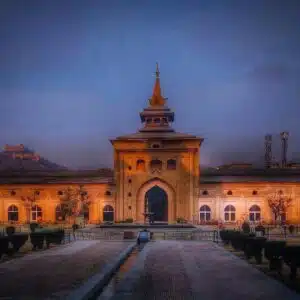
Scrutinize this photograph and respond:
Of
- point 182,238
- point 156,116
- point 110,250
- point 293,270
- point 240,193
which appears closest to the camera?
point 293,270

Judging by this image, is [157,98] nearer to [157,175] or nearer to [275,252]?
[157,175]

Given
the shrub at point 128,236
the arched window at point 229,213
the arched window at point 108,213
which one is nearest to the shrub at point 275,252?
the shrub at point 128,236

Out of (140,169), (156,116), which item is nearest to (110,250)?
(140,169)

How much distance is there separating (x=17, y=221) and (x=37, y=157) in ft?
212

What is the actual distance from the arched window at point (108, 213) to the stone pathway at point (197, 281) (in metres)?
29.1

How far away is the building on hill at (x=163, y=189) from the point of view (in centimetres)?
5262

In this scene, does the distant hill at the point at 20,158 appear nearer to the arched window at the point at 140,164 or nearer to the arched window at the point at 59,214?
the arched window at the point at 59,214

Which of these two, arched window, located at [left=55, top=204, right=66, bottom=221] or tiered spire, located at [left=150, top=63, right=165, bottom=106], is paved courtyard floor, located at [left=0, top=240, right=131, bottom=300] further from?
tiered spire, located at [left=150, top=63, right=165, bottom=106]

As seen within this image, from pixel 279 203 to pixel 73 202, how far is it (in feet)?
67.8

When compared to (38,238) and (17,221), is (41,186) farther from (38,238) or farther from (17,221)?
(38,238)

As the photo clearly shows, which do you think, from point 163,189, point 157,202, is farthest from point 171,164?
point 157,202

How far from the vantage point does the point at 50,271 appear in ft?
63.8

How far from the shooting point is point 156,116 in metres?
61.7

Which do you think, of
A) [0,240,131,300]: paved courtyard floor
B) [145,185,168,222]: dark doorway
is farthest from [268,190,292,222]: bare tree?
[0,240,131,300]: paved courtyard floor
